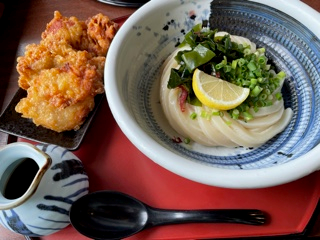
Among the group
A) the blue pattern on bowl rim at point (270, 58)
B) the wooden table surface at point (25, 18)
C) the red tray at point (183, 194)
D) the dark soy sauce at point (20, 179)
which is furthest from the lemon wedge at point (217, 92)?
the wooden table surface at point (25, 18)

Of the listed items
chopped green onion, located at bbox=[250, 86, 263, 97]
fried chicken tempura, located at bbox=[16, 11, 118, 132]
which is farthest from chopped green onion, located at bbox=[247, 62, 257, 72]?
fried chicken tempura, located at bbox=[16, 11, 118, 132]

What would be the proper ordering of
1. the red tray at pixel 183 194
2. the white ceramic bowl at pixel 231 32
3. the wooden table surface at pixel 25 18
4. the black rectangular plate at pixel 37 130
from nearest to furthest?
the white ceramic bowl at pixel 231 32 → the red tray at pixel 183 194 → the black rectangular plate at pixel 37 130 → the wooden table surface at pixel 25 18

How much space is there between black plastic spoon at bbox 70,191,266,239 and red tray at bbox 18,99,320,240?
1.3 inches

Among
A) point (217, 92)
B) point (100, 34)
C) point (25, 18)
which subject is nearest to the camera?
point (217, 92)

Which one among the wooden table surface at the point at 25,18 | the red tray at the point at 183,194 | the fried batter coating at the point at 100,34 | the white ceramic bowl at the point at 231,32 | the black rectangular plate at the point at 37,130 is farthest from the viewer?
the wooden table surface at the point at 25,18

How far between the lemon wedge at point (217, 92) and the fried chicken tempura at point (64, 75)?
488 mm

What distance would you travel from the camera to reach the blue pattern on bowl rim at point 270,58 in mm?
1217

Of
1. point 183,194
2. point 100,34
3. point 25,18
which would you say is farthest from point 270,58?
point 25,18

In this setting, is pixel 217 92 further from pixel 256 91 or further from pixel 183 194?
pixel 183 194

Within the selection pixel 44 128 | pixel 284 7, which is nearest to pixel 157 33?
pixel 284 7

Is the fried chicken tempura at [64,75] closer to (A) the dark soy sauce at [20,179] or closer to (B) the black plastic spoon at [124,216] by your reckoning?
(A) the dark soy sauce at [20,179]

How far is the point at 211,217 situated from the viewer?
121cm

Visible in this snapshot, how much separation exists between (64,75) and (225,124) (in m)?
0.73

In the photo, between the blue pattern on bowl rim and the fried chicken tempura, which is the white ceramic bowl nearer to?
the blue pattern on bowl rim
